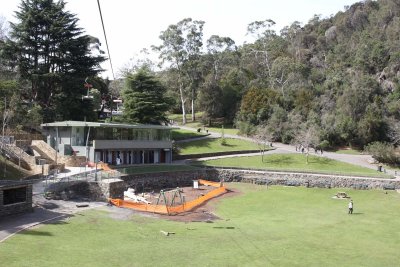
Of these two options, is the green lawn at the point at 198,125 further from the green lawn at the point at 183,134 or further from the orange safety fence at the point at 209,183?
the orange safety fence at the point at 209,183

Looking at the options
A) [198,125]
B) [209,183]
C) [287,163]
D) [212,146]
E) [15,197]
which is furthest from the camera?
[198,125]

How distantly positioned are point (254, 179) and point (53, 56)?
3088cm

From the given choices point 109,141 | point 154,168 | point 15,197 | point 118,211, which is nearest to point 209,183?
point 154,168

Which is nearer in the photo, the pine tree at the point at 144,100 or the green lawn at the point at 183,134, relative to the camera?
the pine tree at the point at 144,100

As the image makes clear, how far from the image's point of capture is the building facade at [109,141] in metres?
Result: 47.7

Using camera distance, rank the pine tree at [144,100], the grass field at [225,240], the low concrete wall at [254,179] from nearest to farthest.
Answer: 1. the grass field at [225,240]
2. the low concrete wall at [254,179]
3. the pine tree at [144,100]

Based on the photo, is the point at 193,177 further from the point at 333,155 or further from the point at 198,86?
the point at 198,86

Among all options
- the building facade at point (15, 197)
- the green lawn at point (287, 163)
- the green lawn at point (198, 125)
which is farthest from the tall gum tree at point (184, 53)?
→ the building facade at point (15, 197)

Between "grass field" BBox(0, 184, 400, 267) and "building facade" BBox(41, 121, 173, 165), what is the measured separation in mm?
18627

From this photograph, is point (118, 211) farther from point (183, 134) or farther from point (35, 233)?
point (183, 134)

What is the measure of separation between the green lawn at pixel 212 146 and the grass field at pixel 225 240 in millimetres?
27790

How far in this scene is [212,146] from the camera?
214 ft

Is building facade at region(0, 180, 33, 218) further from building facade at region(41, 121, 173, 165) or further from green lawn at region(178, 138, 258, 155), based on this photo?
green lawn at region(178, 138, 258, 155)

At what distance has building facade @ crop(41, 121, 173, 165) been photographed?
4772 centimetres
